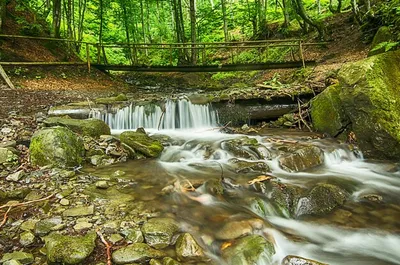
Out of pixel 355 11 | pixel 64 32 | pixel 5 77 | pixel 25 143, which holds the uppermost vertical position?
pixel 64 32

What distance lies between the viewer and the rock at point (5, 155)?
521 cm

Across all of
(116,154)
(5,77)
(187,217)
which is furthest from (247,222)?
(5,77)

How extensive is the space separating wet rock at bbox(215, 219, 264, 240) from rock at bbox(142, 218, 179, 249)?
548 millimetres

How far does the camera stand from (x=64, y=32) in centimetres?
1886

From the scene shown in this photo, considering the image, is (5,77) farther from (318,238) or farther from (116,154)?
(318,238)

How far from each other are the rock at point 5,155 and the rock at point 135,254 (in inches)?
137

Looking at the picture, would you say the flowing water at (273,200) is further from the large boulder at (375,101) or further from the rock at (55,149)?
the rock at (55,149)

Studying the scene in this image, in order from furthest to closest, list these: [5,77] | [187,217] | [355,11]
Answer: [355,11] → [5,77] → [187,217]

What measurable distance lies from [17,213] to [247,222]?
289cm

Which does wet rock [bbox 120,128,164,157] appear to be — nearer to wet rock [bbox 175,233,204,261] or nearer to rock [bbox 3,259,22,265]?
wet rock [bbox 175,233,204,261]

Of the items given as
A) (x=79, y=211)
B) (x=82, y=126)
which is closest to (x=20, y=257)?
(x=79, y=211)

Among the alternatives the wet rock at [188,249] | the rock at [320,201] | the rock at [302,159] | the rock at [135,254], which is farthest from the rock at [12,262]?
the rock at [302,159]

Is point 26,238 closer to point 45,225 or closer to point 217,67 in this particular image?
point 45,225

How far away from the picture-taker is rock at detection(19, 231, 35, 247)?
123 inches
